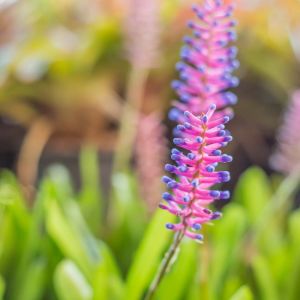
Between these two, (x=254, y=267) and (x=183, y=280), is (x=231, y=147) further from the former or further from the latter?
(x=183, y=280)

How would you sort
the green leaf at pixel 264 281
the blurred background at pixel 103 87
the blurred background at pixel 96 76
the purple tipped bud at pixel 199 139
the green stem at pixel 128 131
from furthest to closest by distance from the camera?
1. the blurred background at pixel 96 76
2. the blurred background at pixel 103 87
3. the green stem at pixel 128 131
4. the green leaf at pixel 264 281
5. the purple tipped bud at pixel 199 139

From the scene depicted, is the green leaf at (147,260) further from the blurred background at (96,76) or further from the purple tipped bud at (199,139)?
the blurred background at (96,76)

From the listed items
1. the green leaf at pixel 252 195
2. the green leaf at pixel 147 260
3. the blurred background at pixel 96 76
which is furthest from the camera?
the blurred background at pixel 96 76

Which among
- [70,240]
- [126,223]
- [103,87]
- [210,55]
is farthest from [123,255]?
[103,87]

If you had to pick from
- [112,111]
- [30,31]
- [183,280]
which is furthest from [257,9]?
[183,280]

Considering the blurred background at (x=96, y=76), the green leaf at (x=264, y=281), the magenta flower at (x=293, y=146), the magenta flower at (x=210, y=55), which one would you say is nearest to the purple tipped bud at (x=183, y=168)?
the magenta flower at (x=210, y=55)

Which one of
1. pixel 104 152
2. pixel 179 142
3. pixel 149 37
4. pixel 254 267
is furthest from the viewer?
pixel 104 152

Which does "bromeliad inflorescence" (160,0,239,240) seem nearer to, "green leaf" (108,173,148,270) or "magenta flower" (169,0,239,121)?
"magenta flower" (169,0,239,121)
